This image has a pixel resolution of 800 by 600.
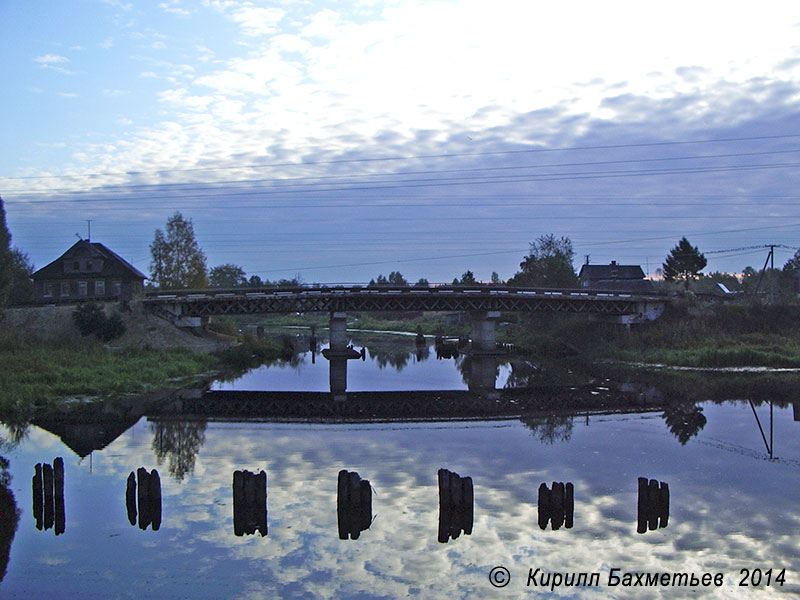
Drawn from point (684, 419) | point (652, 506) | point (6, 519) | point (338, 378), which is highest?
point (652, 506)

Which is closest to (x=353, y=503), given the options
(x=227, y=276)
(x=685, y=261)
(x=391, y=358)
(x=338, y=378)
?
(x=338, y=378)

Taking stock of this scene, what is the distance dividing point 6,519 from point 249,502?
6729 mm

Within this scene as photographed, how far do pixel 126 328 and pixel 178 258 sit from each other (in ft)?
116

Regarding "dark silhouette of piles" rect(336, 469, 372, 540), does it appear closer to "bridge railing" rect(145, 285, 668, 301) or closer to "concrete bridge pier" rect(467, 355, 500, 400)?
"concrete bridge pier" rect(467, 355, 500, 400)

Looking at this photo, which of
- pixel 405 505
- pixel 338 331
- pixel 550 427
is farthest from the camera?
pixel 338 331

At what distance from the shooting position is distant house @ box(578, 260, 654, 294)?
401 feet

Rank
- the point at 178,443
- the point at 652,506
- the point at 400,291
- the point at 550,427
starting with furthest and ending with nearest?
the point at 400,291, the point at 550,427, the point at 178,443, the point at 652,506

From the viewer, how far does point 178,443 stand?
32219mm

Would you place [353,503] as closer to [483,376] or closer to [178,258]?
[483,376]

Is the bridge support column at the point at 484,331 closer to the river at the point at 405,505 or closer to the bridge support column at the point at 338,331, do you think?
the bridge support column at the point at 338,331

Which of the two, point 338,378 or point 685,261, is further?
point 685,261

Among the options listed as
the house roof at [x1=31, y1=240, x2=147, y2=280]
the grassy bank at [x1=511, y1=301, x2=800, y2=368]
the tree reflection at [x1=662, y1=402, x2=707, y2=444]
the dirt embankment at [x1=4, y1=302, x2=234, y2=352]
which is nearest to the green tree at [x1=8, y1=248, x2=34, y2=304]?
the house roof at [x1=31, y1=240, x2=147, y2=280]

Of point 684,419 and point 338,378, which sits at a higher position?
point 684,419

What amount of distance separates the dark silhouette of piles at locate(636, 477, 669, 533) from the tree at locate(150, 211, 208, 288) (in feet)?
296
